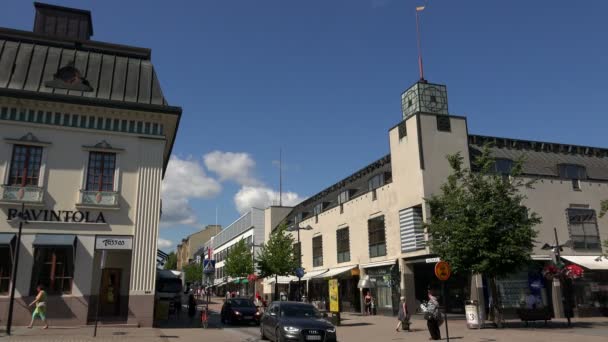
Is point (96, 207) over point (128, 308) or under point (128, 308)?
over

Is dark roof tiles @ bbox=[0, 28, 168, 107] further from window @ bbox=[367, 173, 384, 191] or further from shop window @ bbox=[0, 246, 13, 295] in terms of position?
window @ bbox=[367, 173, 384, 191]

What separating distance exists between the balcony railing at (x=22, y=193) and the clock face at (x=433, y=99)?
2236 cm

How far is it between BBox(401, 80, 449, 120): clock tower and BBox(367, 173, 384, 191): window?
453 cm

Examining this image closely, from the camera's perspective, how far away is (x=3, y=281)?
19.2 meters

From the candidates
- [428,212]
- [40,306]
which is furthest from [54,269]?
[428,212]

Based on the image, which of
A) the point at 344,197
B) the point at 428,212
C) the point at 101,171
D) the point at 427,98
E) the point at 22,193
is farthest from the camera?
the point at 344,197

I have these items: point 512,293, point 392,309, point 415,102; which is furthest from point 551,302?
point 415,102

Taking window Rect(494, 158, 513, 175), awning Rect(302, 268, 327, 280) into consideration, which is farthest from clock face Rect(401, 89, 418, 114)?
awning Rect(302, 268, 327, 280)

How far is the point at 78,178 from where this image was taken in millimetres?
20734

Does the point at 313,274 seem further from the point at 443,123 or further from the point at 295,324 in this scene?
the point at 295,324

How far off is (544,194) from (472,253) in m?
11.9

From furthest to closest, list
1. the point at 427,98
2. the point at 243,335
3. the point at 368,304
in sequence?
1. the point at 368,304
2. the point at 427,98
3. the point at 243,335

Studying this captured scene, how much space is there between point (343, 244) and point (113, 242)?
71.1 feet

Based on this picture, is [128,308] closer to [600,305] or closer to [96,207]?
[96,207]
